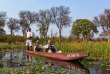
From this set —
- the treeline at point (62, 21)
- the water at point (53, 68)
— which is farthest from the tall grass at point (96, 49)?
the treeline at point (62, 21)

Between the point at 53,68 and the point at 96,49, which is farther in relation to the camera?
the point at 96,49

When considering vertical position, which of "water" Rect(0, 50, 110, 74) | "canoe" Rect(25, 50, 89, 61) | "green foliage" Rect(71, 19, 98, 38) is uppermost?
"green foliage" Rect(71, 19, 98, 38)

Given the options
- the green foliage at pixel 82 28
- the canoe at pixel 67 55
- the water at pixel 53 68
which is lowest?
the water at pixel 53 68

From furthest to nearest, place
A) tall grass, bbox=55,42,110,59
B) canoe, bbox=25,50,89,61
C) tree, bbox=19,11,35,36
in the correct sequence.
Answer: tree, bbox=19,11,35,36 → tall grass, bbox=55,42,110,59 → canoe, bbox=25,50,89,61

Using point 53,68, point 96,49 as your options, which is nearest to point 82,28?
point 96,49

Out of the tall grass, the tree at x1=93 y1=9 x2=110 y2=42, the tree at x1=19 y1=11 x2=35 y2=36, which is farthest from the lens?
the tree at x1=19 y1=11 x2=35 y2=36

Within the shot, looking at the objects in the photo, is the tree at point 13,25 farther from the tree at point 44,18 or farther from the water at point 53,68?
the water at point 53,68

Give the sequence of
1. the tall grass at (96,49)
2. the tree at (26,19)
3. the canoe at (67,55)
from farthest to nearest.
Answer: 1. the tree at (26,19)
2. the tall grass at (96,49)
3. the canoe at (67,55)

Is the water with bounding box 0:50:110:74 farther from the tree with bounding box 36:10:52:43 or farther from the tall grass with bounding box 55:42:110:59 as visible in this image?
the tree with bounding box 36:10:52:43

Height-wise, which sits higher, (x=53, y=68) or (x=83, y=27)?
(x=83, y=27)

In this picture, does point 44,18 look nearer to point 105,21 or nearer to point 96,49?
point 105,21

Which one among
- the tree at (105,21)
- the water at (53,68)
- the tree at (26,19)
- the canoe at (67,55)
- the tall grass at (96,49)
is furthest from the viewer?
the tree at (26,19)

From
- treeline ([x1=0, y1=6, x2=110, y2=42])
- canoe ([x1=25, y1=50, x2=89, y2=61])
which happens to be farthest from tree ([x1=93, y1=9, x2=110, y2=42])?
canoe ([x1=25, y1=50, x2=89, y2=61])

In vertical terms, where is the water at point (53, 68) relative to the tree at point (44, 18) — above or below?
below
